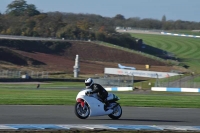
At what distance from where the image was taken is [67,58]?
98.8 meters

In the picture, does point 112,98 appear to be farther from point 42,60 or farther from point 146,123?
point 42,60

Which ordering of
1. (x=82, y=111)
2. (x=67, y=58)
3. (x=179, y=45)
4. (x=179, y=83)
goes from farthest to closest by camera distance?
1. (x=179, y=45)
2. (x=67, y=58)
3. (x=179, y=83)
4. (x=82, y=111)

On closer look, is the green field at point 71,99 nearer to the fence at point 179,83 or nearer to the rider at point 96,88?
the rider at point 96,88

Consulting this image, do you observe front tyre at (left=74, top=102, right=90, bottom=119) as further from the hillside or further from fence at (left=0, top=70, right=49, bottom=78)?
the hillside

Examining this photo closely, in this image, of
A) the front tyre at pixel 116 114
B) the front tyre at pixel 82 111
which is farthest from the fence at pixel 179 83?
the front tyre at pixel 82 111

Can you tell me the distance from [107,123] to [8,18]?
344 ft

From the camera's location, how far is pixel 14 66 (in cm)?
8125

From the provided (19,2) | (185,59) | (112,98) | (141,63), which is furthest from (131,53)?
(112,98)

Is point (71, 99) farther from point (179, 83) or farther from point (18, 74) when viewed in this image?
point (18, 74)

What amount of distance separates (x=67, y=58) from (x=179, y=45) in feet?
153

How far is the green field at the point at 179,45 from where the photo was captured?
399 feet

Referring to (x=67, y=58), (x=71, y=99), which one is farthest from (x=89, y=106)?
(x=67, y=58)

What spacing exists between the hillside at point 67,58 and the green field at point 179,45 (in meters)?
15.9

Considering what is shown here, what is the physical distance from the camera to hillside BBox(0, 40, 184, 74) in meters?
85.3
